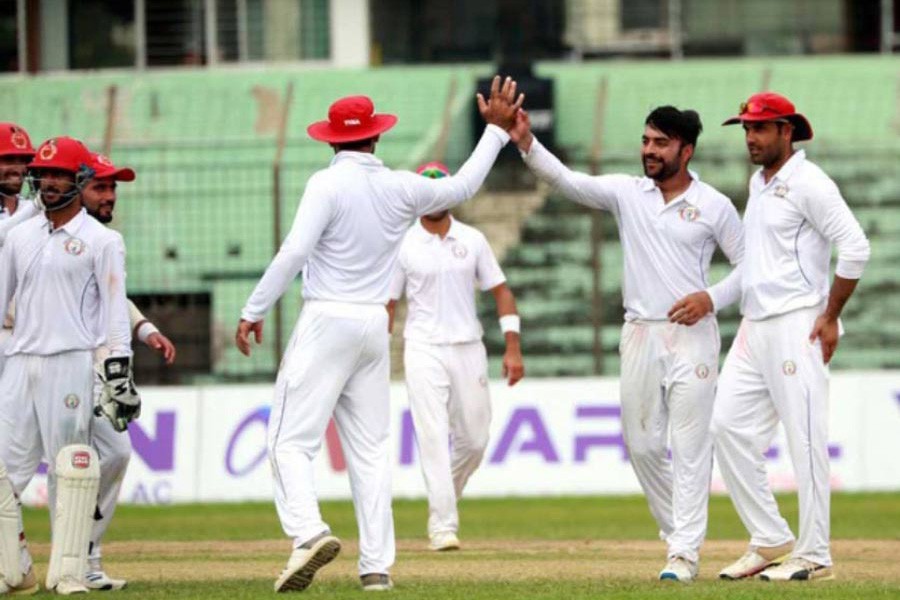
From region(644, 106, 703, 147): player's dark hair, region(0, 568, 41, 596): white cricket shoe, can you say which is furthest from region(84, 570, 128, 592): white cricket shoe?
region(644, 106, 703, 147): player's dark hair

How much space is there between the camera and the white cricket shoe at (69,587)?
11.1m

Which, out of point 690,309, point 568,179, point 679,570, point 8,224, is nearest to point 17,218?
point 8,224

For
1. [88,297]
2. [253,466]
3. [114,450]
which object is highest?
[88,297]

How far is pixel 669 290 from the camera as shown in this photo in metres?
12.2

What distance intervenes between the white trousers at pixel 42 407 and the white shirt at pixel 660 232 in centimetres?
280

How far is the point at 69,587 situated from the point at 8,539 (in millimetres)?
398

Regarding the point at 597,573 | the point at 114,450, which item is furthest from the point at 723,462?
the point at 114,450

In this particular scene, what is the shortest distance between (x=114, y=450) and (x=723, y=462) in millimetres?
3372

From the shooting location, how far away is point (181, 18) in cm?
3206

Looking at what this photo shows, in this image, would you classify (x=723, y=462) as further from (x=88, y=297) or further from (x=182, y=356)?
(x=182, y=356)

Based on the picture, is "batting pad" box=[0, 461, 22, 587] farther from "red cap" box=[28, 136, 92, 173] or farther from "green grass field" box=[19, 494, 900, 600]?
"red cap" box=[28, 136, 92, 173]

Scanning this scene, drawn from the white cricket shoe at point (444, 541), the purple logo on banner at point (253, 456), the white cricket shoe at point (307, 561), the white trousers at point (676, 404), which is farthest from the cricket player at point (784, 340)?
the purple logo on banner at point (253, 456)

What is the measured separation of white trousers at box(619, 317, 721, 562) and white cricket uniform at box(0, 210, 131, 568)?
287 cm

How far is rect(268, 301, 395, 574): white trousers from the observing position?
1125cm
